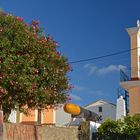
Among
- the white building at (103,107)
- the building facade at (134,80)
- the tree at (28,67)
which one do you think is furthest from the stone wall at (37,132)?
the white building at (103,107)

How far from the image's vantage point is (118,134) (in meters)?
22.5

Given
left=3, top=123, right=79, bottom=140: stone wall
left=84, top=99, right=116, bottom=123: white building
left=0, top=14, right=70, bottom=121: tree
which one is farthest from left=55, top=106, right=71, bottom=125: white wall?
left=0, top=14, right=70, bottom=121: tree

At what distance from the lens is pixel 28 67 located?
671 inches

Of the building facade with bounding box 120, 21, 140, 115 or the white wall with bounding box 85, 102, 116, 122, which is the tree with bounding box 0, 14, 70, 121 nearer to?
the building facade with bounding box 120, 21, 140, 115

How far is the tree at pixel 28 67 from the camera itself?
16641mm

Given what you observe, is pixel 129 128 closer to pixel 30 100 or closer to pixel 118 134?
pixel 118 134

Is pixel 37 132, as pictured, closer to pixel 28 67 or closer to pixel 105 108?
pixel 28 67

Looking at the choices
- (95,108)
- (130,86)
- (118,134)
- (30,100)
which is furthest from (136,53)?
(95,108)

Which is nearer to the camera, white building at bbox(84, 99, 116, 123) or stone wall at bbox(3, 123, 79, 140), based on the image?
stone wall at bbox(3, 123, 79, 140)

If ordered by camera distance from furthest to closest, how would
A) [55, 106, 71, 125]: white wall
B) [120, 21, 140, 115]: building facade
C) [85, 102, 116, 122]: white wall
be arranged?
1. [85, 102, 116, 122]: white wall
2. [55, 106, 71, 125]: white wall
3. [120, 21, 140, 115]: building facade

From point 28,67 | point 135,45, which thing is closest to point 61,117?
point 135,45

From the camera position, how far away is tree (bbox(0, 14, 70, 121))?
16.6m

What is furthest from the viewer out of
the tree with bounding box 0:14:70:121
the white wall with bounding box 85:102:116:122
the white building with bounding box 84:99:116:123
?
the white building with bounding box 84:99:116:123

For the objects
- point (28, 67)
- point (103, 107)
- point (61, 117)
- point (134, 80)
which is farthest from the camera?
point (103, 107)
